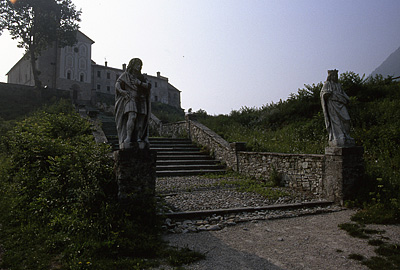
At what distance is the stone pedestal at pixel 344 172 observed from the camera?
237 inches

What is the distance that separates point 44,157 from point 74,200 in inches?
75.6

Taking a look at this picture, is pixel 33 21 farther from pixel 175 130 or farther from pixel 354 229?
pixel 354 229

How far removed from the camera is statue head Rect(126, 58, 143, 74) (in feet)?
16.9

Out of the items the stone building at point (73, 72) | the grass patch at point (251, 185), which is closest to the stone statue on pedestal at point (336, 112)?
the grass patch at point (251, 185)

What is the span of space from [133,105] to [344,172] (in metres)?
4.93

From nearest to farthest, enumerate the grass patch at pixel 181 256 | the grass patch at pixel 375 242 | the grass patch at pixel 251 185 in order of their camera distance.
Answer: the grass patch at pixel 181 256 → the grass patch at pixel 375 242 → the grass patch at pixel 251 185

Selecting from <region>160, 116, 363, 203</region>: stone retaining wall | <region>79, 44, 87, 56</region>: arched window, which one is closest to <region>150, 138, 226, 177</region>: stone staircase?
<region>160, 116, 363, 203</region>: stone retaining wall

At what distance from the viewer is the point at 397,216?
184 inches

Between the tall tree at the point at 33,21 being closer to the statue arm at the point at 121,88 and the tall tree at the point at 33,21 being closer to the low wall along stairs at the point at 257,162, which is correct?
the low wall along stairs at the point at 257,162

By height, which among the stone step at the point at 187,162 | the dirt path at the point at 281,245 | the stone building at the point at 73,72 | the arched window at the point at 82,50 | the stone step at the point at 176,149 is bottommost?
the dirt path at the point at 281,245

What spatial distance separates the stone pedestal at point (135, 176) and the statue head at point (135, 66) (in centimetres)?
156

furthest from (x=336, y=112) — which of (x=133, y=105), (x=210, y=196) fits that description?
(x=133, y=105)

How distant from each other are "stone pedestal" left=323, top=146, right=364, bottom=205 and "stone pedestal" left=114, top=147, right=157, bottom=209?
14.1ft

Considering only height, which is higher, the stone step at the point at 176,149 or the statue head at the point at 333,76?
the statue head at the point at 333,76
